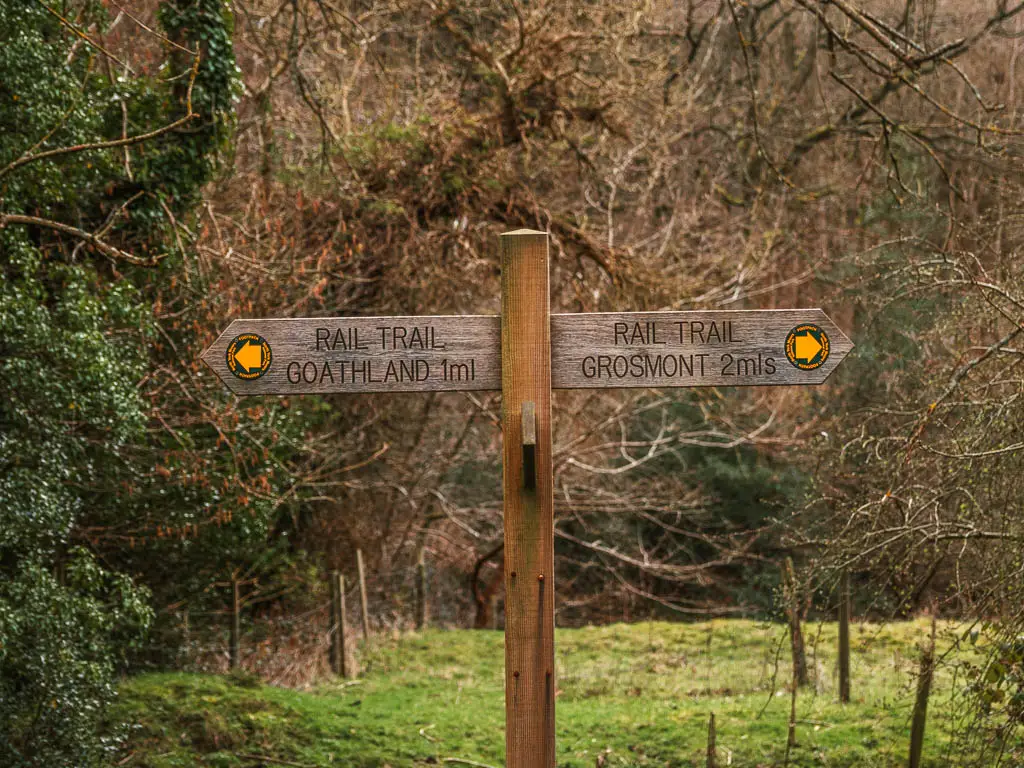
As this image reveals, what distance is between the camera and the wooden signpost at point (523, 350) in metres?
3.38

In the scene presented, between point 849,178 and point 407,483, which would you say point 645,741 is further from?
point 849,178

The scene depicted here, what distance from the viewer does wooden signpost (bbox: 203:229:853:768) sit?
11.1 ft

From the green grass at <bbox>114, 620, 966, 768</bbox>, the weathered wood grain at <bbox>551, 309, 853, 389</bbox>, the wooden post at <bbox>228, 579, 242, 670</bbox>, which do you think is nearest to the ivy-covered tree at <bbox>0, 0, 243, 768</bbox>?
the green grass at <bbox>114, 620, 966, 768</bbox>

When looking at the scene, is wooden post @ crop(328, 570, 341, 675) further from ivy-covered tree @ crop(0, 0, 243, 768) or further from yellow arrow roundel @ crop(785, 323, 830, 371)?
yellow arrow roundel @ crop(785, 323, 830, 371)

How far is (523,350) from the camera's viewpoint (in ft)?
11.1

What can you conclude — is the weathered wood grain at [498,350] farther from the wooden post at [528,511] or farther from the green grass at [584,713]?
the green grass at [584,713]

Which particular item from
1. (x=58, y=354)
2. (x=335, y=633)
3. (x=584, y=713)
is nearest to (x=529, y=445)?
(x=58, y=354)

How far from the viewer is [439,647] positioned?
1275 cm

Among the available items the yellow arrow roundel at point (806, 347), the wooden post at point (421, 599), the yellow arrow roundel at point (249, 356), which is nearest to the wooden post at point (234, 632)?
the wooden post at point (421, 599)

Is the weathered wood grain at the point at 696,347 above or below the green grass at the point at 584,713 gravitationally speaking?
above

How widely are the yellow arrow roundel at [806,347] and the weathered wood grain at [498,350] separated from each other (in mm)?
15

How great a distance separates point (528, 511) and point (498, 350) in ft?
1.63

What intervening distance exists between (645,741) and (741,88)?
13.4 meters

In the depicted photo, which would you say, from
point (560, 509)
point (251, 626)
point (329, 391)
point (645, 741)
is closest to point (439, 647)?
point (251, 626)
